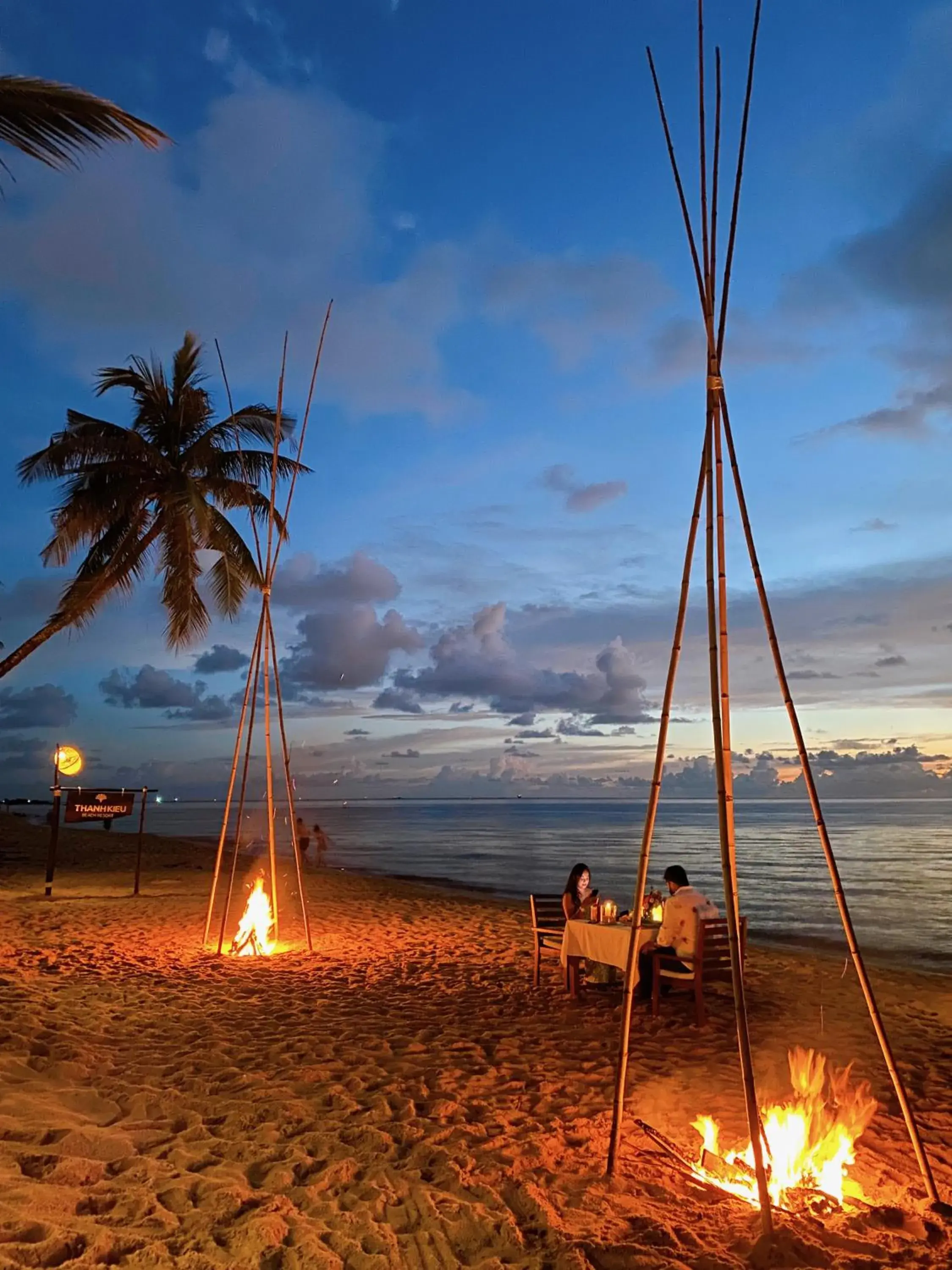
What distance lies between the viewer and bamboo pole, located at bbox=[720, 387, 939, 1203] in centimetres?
329

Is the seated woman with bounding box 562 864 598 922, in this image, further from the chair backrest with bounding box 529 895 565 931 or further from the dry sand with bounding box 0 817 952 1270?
the dry sand with bounding box 0 817 952 1270

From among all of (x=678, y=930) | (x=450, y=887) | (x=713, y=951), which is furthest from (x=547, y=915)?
(x=450, y=887)

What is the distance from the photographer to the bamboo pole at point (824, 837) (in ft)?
10.8

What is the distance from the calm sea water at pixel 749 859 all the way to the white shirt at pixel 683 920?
6.89 metres

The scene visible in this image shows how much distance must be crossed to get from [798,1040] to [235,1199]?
4059mm

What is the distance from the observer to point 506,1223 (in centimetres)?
300

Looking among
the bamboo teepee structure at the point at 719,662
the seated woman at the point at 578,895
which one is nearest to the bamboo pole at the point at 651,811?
the bamboo teepee structure at the point at 719,662

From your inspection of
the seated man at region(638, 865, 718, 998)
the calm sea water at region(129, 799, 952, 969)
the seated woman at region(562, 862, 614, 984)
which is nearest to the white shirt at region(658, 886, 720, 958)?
the seated man at region(638, 865, 718, 998)

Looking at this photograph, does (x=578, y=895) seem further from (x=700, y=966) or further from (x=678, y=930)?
(x=700, y=966)

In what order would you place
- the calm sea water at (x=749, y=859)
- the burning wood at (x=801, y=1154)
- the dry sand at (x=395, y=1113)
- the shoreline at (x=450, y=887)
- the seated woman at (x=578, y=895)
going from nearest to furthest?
the dry sand at (x=395, y=1113)
the burning wood at (x=801, y=1154)
the seated woman at (x=578, y=895)
the shoreline at (x=450, y=887)
the calm sea water at (x=749, y=859)

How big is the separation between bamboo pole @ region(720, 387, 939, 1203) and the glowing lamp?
11545 millimetres

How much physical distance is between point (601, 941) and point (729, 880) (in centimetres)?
322

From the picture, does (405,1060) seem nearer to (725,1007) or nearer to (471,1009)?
(471,1009)

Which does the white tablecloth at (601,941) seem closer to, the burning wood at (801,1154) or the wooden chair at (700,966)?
the wooden chair at (700,966)
